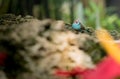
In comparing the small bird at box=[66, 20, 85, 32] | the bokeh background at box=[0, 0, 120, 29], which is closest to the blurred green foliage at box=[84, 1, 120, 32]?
the bokeh background at box=[0, 0, 120, 29]

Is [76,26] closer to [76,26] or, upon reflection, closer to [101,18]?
[76,26]

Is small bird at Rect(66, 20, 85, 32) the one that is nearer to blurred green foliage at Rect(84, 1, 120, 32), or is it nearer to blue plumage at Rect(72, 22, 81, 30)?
blue plumage at Rect(72, 22, 81, 30)

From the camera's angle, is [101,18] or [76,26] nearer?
[76,26]

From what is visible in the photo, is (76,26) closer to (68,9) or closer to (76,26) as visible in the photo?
(76,26)

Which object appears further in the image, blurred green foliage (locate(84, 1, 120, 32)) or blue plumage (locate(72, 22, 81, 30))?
blurred green foliage (locate(84, 1, 120, 32))

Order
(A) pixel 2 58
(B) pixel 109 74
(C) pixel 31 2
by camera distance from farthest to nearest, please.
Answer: (C) pixel 31 2, (A) pixel 2 58, (B) pixel 109 74

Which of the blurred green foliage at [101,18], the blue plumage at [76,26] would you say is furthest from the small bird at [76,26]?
the blurred green foliage at [101,18]

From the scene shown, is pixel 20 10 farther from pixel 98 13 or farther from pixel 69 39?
pixel 69 39

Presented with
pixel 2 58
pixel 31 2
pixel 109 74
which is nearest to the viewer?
pixel 109 74

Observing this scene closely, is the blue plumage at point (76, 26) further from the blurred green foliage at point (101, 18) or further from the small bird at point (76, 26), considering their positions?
the blurred green foliage at point (101, 18)

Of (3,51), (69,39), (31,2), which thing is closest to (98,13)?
(31,2)

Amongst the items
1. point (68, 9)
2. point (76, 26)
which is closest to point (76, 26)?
point (76, 26)
